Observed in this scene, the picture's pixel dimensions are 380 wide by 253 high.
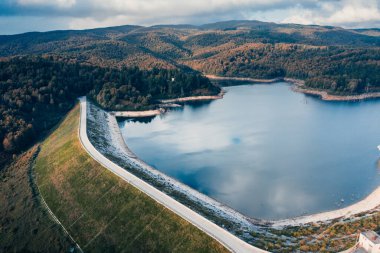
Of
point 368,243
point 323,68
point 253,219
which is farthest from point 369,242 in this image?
point 323,68

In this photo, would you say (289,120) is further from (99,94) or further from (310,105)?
(99,94)

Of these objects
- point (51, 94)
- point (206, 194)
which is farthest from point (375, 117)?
point (51, 94)

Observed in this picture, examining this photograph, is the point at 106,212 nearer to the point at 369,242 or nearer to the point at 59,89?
the point at 369,242

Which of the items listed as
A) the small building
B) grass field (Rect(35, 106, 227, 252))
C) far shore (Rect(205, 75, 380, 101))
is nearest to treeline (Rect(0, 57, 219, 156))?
grass field (Rect(35, 106, 227, 252))

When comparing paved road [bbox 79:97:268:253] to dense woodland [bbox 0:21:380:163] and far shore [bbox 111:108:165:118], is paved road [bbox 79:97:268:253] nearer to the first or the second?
dense woodland [bbox 0:21:380:163]

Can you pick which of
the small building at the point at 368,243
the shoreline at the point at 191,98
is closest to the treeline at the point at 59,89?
the shoreline at the point at 191,98

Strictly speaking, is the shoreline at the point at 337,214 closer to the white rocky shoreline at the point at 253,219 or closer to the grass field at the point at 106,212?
the white rocky shoreline at the point at 253,219
